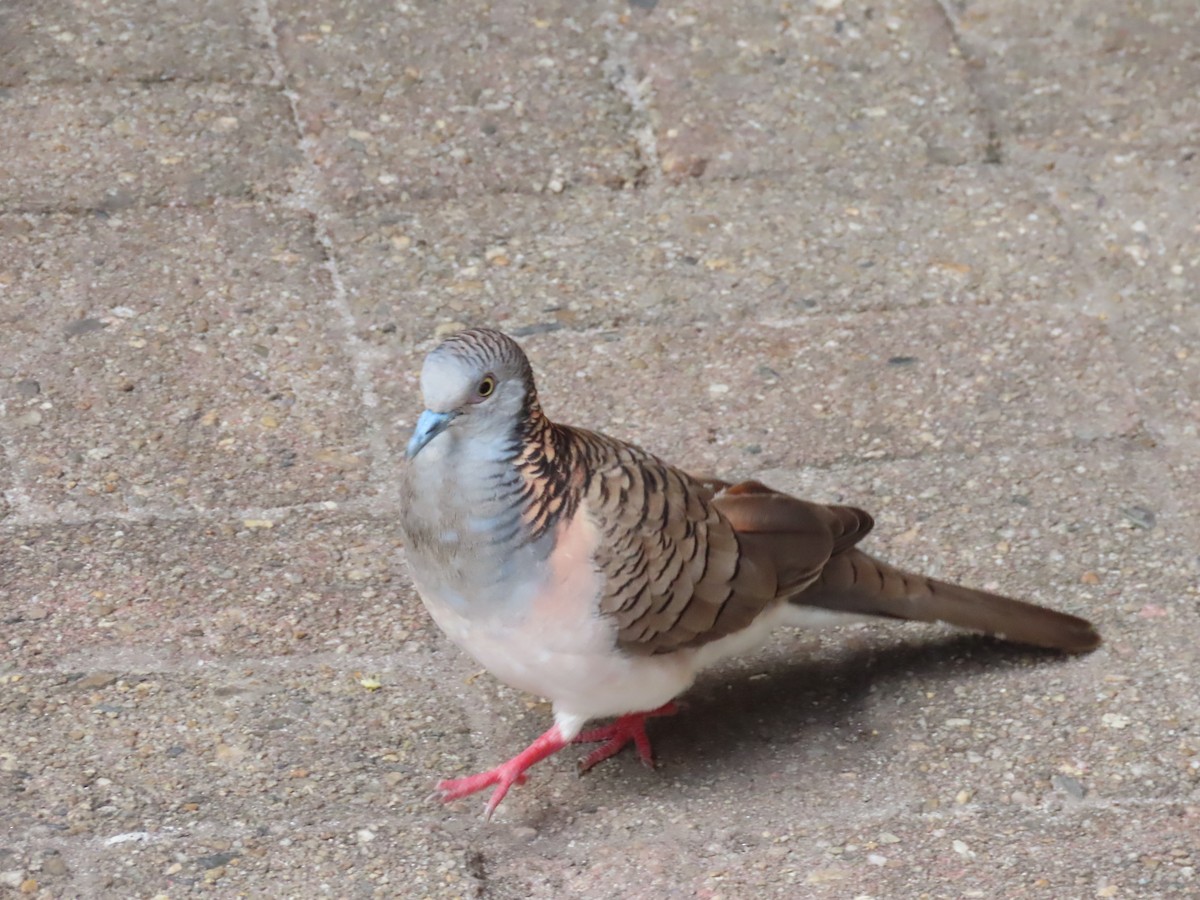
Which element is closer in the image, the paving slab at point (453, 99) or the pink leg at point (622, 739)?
the pink leg at point (622, 739)

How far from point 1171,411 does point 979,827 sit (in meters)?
1.44

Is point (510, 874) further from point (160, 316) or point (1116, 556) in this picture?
point (160, 316)

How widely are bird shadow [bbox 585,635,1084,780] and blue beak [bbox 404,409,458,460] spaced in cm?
89

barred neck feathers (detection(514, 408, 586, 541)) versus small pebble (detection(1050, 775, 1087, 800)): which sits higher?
barred neck feathers (detection(514, 408, 586, 541))

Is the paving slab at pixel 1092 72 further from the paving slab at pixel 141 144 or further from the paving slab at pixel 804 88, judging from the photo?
the paving slab at pixel 141 144

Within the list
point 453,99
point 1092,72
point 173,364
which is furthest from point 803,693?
point 1092,72

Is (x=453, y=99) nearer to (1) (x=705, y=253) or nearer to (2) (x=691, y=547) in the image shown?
(1) (x=705, y=253)

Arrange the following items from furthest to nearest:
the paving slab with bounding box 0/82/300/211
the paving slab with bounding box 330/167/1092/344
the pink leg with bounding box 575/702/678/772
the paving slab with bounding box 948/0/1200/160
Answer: the paving slab with bounding box 948/0/1200/160
the paving slab with bounding box 0/82/300/211
the paving slab with bounding box 330/167/1092/344
the pink leg with bounding box 575/702/678/772

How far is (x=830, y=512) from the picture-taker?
121 inches

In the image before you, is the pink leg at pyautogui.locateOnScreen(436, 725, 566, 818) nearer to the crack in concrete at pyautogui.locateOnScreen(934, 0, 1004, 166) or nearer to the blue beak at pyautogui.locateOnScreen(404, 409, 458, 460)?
the blue beak at pyautogui.locateOnScreen(404, 409, 458, 460)

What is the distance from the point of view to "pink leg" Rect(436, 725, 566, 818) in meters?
2.91

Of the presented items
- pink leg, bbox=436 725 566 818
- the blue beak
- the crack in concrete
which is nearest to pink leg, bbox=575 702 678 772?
pink leg, bbox=436 725 566 818

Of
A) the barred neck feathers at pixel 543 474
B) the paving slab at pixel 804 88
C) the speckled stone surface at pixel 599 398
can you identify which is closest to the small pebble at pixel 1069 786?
the speckled stone surface at pixel 599 398

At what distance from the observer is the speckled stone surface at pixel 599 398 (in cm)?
291
